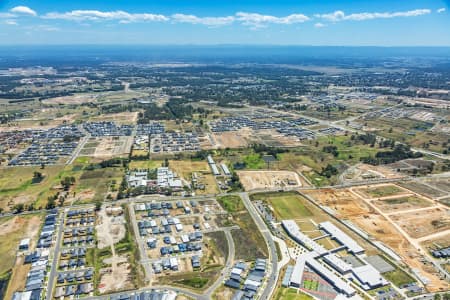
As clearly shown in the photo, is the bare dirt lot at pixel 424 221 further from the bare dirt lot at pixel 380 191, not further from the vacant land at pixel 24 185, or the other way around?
the vacant land at pixel 24 185

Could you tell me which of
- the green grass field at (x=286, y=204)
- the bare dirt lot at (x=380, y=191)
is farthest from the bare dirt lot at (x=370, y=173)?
the green grass field at (x=286, y=204)

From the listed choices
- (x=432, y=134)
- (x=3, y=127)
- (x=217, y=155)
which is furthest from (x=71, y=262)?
(x=432, y=134)

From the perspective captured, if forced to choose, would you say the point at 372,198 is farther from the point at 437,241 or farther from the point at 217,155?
the point at 217,155

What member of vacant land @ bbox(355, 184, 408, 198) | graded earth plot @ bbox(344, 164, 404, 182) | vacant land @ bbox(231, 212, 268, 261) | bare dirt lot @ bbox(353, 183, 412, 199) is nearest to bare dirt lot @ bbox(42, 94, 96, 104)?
graded earth plot @ bbox(344, 164, 404, 182)

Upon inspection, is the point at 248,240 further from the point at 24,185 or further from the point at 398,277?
the point at 24,185

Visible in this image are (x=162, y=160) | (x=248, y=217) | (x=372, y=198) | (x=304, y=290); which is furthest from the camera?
(x=162, y=160)

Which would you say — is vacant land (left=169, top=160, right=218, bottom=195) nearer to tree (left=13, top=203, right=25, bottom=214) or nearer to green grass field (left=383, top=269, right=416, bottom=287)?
tree (left=13, top=203, right=25, bottom=214)
